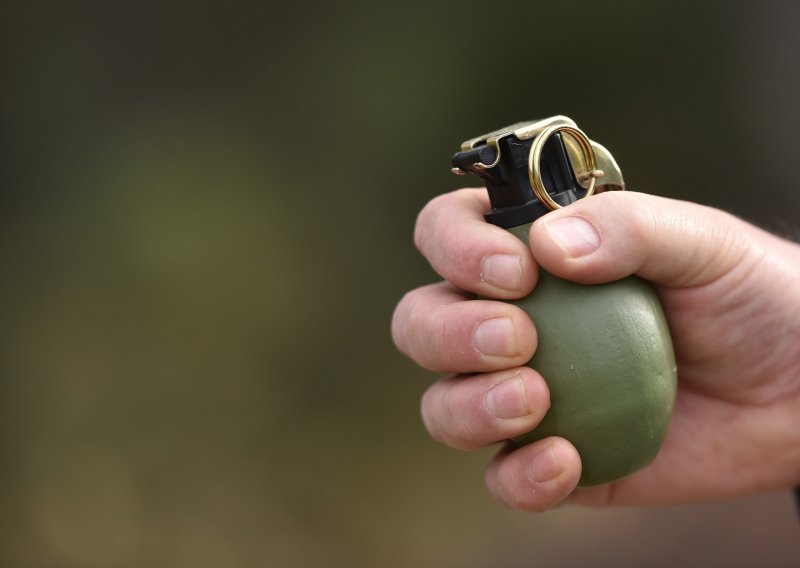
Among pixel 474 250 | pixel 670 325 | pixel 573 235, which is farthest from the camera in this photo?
pixel 670 325

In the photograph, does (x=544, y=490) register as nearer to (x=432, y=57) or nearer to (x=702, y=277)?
(x=702, y=277)

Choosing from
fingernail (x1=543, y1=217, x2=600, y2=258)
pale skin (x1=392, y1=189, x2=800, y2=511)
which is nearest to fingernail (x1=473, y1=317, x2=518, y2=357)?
pale skin (x1=392, y1=189, x2=800, y2=511)

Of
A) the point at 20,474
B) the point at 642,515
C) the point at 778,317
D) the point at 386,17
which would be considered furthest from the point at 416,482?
the point at 778,317

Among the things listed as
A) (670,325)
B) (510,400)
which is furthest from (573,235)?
(670,325)

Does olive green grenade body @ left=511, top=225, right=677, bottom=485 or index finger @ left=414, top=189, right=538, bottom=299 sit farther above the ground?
index finger @ left=414, top=189, right=538, bottom=299

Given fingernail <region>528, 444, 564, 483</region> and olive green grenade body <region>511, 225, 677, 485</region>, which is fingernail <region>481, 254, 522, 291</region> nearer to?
olive green grenade body <region>511, 225, 677, 485</region>

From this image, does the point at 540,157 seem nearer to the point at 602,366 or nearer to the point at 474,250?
the point at 474,250
